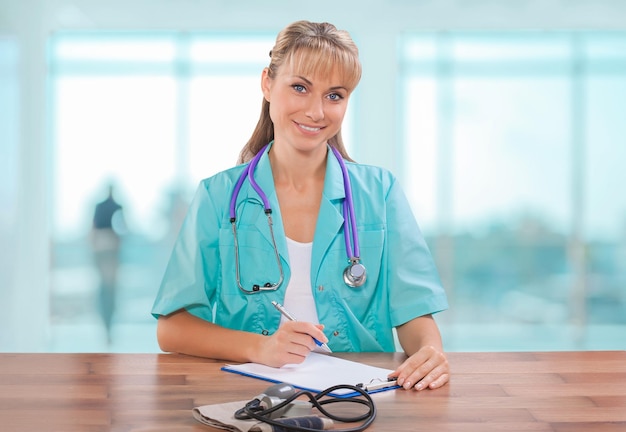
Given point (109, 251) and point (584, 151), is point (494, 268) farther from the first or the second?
point (109, 251)

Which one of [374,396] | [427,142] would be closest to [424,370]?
[374,396]

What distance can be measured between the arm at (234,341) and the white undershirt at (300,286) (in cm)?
23

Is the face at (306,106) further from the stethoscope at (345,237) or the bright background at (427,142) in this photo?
the bright background at (427,142)

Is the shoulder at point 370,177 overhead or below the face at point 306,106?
below

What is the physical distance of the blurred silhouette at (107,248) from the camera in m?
7.82

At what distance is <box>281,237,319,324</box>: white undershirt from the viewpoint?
2012 millimetres

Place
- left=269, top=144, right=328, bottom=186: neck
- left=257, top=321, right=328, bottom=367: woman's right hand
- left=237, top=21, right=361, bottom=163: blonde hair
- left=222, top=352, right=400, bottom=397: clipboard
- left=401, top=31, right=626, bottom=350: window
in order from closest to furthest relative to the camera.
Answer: left=222, top=352, right=400, bottom=397: clipboard
left=257, top=321, right=328, bottom=367: woman's right hand
left=237, top=21, right=361, bottom=163: blonde hair
left=269, top=144, right=328, bottom=186: neck
left=401, top=31, right=626, bottom=350: window

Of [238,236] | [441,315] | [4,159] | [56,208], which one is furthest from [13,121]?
[238,236]

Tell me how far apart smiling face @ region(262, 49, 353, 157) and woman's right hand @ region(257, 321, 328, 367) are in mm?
525

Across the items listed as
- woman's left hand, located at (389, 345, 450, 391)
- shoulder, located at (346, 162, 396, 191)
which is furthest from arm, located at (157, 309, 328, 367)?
shoulder, located at (346, 162, 396, 191)

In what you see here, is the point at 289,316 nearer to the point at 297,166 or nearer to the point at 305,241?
the point at 305,241

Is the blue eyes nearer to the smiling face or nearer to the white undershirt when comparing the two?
the smiling face

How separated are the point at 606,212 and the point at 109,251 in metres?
4.62

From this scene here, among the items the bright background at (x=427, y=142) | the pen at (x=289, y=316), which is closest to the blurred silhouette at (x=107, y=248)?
the bright background at (x=427, y=142)
